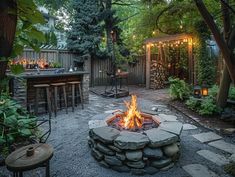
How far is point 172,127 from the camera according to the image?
400 centimetres

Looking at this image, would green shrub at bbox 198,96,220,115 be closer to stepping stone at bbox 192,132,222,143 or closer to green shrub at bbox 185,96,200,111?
green shrub at bbox 185,96,200,111

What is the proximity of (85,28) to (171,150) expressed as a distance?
10191 millimetres

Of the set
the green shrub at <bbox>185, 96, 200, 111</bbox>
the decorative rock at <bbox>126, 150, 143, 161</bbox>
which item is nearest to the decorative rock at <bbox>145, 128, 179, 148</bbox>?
the decorative rock at <bbox>126, 150, 143, 161</bbox>

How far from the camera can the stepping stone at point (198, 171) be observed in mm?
3168

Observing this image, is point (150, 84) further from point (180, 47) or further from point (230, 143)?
point (230, 143)

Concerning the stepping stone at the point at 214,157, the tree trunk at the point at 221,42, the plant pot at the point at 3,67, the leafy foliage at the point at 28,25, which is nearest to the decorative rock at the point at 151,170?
the stepping stone at the point at 214,157

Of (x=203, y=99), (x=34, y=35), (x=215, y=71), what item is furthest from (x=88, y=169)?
(x=215, y=71)

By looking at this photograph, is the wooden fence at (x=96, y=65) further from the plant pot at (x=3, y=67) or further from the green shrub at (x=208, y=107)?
the plant pot at (x=3, y=67)

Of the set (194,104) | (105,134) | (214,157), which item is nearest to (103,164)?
(105,134)

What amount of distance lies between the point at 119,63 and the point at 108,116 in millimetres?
7884

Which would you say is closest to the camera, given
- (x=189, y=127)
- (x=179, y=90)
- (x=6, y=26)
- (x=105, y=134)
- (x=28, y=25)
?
(x=6, y=26)

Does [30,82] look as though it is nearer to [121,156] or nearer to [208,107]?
[121,156]

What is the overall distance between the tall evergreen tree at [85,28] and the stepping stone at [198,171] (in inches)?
372

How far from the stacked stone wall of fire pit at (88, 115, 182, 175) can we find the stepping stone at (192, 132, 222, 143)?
1.15 m
